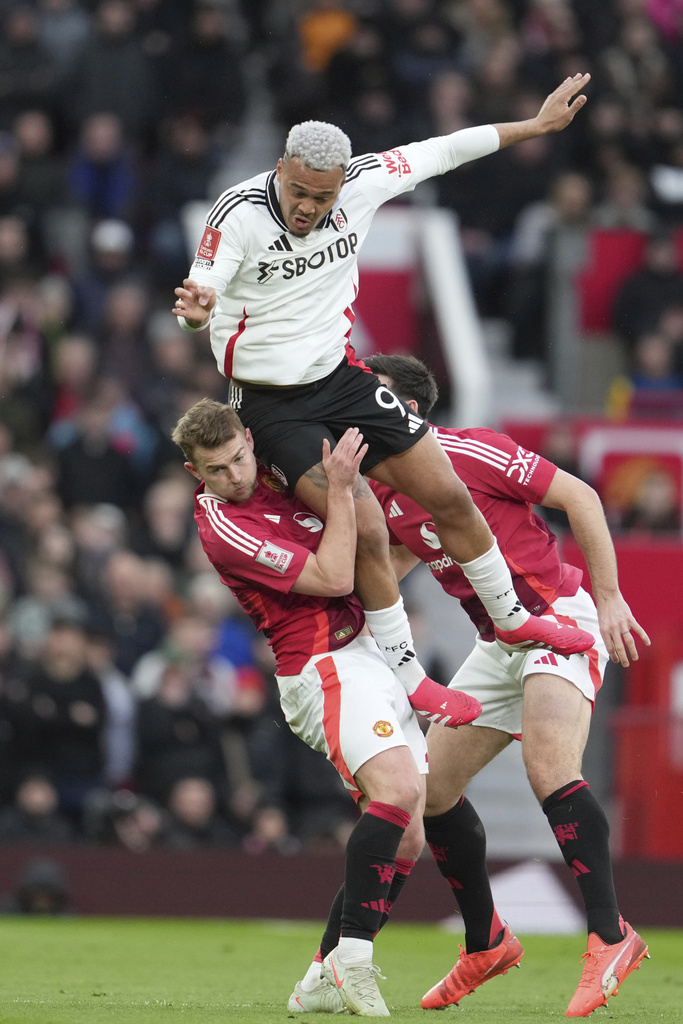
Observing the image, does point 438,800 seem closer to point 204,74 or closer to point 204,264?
point 204,264

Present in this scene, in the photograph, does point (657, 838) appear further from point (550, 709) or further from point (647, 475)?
point (550, 709)

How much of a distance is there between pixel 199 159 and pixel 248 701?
17.5 ft

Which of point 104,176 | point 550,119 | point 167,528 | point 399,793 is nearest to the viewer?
point 399,793

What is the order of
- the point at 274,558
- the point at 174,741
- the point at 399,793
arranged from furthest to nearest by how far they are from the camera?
the point at 174,741 → the point at 274,558 → the point at 399,793

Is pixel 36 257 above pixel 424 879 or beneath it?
above

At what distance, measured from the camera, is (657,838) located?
9.66m

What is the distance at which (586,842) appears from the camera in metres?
5.86

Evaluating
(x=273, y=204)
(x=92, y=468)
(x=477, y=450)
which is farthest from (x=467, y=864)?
(x=92, y=468)

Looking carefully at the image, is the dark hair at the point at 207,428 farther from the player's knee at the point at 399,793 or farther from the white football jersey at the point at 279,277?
the player's knee at the point at 399,793

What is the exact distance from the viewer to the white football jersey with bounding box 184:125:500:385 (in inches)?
226

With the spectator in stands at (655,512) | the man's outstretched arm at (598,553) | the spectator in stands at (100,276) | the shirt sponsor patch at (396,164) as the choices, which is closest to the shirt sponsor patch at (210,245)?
the shirt sponsor patch at (396,164)

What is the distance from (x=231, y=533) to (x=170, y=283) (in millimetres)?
8039

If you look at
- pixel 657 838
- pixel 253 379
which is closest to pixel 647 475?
pixel 657 838

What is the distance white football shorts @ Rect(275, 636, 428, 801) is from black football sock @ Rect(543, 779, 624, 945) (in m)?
0.53
